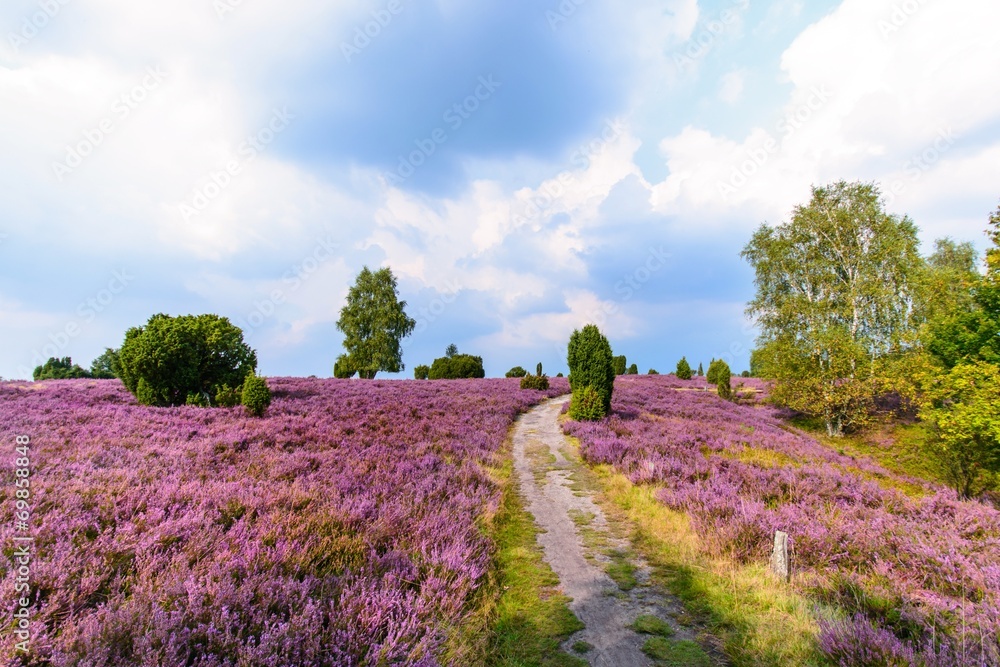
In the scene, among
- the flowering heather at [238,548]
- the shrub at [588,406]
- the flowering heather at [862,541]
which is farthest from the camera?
the shrub at [588,406]

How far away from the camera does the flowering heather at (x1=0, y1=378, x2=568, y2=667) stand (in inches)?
119

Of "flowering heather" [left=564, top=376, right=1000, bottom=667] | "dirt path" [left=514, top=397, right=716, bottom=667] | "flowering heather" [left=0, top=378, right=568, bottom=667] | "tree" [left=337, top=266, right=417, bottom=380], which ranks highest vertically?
"tree" [left=337, top=266, right=417, bottom=380]

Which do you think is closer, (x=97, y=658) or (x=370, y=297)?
(x=97, y=658)

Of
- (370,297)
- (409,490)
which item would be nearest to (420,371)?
(370,297)

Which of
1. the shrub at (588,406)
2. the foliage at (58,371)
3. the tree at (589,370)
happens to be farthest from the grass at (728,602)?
the foliage at (58,371)

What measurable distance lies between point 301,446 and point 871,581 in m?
11.1

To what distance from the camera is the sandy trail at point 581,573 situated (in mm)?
4328

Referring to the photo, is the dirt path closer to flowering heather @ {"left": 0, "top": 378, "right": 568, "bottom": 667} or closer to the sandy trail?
the sandy trail

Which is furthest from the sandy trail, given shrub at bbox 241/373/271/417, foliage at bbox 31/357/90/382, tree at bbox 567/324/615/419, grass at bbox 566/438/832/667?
foliage at bbox 31/357/90/382

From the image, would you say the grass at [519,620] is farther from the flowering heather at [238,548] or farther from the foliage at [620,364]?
the foliage at [620,364]

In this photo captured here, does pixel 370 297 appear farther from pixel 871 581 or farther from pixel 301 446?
pixel 871 581

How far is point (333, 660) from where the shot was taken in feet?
10.3

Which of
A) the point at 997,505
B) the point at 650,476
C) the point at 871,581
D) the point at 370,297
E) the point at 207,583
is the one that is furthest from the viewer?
the point at 370,297

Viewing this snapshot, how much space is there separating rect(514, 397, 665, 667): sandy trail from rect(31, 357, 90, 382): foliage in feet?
213
